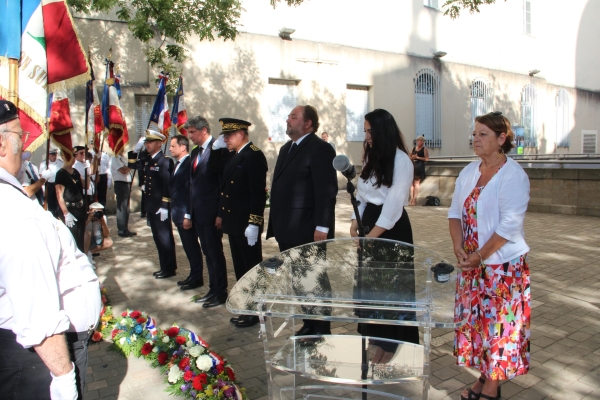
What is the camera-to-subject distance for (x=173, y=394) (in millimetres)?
3434

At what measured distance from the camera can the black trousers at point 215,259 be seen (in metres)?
5.52

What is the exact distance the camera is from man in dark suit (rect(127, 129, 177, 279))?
21.8 ft

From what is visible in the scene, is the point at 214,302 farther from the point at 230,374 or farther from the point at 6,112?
the point at 6,112

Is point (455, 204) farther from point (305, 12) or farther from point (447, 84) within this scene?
point (447, 84)

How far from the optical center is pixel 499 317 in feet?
10.0

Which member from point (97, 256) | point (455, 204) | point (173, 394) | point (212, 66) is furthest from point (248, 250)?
point (212, 66)

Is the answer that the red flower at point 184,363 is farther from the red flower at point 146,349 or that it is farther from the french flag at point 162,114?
the french flag at point 162,114

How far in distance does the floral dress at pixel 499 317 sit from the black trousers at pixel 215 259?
300 centimetres

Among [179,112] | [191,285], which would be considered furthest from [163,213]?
[179,112]

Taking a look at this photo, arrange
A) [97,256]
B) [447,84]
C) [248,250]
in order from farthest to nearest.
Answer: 1. [447,84]
2. [97,256]
3. [248,250]

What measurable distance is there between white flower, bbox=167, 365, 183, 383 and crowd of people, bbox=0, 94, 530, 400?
98cm

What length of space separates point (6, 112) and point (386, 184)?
237 centimetres

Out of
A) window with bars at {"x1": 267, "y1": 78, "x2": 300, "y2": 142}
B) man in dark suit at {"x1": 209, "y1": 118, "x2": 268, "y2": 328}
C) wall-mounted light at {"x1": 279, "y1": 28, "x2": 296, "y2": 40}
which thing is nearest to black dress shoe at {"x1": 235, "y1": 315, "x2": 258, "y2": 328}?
man in dark suit at {"x1": 209, "y1": 118, "x2": 268, "y2": 328}

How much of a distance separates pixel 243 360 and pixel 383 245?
199 centimetres
